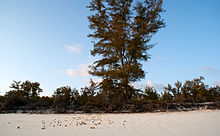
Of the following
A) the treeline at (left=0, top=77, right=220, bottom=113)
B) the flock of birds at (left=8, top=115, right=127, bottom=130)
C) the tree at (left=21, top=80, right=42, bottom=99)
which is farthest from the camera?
the tree at (left=21, top=80, right=42, bottom=99)

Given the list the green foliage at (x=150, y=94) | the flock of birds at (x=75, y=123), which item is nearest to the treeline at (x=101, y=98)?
the green foliage at (x=150, y=94)

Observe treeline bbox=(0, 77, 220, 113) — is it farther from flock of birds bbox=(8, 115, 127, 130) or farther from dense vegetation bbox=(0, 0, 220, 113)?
flock of birds bbox=(8, 115, 127, 130)

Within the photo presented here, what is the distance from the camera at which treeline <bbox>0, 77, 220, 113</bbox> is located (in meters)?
9.25

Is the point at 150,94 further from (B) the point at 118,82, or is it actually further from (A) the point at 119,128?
(A) the point at 119,128

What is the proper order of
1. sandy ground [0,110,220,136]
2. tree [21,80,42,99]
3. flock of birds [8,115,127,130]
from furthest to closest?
tree [21,80,42,99] → flock of birds [8,115,127,130] → sandy ground [0,110,220,136]

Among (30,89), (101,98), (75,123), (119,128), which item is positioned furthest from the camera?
(30,89)

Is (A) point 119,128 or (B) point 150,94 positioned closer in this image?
(A) point 119,128

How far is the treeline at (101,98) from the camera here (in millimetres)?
9250

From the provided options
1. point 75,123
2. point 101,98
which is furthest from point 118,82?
point 75,123

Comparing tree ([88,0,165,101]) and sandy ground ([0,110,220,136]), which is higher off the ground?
tree ([88,0,165,101])

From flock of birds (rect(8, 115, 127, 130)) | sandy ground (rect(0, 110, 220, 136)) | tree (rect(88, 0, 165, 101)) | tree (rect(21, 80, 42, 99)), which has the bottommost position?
flock of birds (rect(8, 115, 127, 130))

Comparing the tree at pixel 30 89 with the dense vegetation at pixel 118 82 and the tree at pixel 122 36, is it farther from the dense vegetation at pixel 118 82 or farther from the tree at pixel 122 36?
the tree at pixel 122 36

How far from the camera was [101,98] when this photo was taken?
9781mm

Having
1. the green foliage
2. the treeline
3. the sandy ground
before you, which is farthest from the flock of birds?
the green foliage
